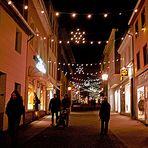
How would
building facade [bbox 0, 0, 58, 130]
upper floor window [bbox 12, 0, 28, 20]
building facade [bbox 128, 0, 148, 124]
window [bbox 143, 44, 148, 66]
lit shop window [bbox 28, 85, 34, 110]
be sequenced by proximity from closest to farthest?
building facade [bbox 0, 0, 58, 130] → upper floor window [bbox 12, 0, 28, 20] → building facade [bbox 128, 0, 148, 124] → window [bbox 143, 44, 148, 66] → lit shop window [bbox 28, 85, 34, 110]

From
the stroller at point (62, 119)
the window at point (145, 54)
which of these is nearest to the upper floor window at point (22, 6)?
the stroller at point (62, 119)

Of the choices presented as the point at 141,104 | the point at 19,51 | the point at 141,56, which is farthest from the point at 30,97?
the point at 141,56

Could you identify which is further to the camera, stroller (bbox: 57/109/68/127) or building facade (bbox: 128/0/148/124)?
building facade (bbox: 128/0/148/124)

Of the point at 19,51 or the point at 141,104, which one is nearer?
the point at 19,51

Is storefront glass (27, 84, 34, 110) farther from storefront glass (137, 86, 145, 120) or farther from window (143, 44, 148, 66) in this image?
window (143, 44, 148, 66)

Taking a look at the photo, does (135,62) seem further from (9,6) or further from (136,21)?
(9,6)

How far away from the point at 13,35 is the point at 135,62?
459 inches

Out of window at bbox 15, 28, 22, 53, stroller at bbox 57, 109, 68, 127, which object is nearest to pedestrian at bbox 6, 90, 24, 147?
window at bbox 15, 28, 22, 53

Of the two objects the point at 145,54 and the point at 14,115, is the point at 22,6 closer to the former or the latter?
the point at 145,54

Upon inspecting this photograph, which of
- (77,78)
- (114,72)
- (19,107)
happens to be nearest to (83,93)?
(77,78)

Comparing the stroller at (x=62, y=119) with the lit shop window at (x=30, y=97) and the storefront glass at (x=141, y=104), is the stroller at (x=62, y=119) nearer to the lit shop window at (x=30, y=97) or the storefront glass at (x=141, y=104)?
the lit shop window at (x=30, y=97)

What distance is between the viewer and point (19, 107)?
34.6 feet

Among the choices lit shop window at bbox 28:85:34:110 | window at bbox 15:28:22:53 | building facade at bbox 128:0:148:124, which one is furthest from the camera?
lit shop window at bbox 28:85:34:110

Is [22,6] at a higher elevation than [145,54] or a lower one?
higher
